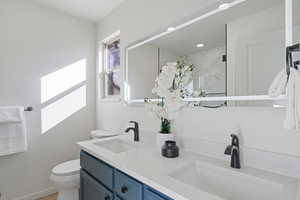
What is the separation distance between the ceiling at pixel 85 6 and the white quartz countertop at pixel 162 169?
1744 millimetres

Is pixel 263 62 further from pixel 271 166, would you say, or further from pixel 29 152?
pixel 29 152

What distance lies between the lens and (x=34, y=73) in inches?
83.6

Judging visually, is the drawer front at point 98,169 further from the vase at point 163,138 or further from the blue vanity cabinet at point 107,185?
the vase at point 163,138

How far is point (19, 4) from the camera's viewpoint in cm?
204

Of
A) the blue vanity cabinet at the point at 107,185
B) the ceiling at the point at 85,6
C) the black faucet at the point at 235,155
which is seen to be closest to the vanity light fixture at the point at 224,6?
the black faucet at the point at 235,155

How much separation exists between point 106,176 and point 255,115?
1.00 meters

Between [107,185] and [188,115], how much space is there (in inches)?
30.0

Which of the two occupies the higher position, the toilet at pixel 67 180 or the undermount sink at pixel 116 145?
the undermount sink at pixel 116 145

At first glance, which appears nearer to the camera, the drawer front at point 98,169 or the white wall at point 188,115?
the white wall at point 188,115

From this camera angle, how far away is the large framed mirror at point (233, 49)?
3.06ft

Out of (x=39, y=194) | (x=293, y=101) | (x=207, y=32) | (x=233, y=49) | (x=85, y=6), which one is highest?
(x=85, y=6)

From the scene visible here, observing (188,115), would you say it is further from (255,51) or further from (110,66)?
(110,66)

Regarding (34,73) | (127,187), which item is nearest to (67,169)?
(127,187)

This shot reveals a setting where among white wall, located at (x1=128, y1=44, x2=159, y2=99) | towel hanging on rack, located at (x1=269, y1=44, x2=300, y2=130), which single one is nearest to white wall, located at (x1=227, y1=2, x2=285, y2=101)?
towel hanging on rack, located at (x1=269, y1=44, x2=300, y2=130)
